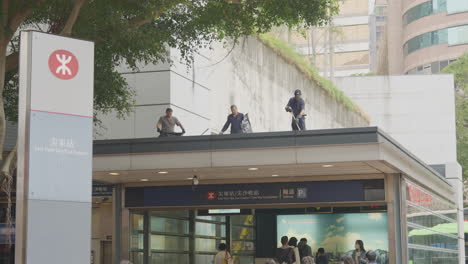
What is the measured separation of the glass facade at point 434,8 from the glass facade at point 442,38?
1.53 meters

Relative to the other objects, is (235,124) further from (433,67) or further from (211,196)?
(433,67)

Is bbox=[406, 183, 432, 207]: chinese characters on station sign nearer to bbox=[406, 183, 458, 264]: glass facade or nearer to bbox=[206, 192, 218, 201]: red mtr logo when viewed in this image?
bbox=[406, 183, 458, 264]: glass facade

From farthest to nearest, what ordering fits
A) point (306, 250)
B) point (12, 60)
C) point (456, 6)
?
point (456, 6) < point (306, 250) < point (12, 60)

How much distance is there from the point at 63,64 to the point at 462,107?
1723 inches

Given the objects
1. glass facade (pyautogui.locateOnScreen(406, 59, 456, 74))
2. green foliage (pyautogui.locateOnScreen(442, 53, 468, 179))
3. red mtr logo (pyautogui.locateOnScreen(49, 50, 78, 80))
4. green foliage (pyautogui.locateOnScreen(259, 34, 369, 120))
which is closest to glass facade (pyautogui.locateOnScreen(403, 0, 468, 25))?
glass facade (pyautogui.locateOnScreen(406, 59, 456, 74))

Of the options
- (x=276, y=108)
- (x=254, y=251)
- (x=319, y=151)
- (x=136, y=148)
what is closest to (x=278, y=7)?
(x=319, y=151)

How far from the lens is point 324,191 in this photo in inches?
700

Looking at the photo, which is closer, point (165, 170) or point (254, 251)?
point (165, 170)

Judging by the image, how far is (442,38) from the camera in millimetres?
67188

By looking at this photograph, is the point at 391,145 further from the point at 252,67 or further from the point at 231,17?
the point at 252,67

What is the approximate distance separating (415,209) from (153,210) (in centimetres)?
622

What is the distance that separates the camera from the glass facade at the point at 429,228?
18.1 m

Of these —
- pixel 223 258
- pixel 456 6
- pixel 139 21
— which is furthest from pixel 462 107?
pixel 139 21

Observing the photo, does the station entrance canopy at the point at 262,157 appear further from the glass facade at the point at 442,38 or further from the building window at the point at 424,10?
the building window at the point at 424,10
